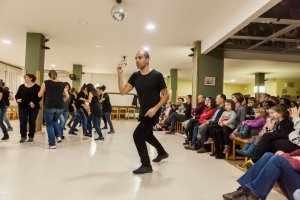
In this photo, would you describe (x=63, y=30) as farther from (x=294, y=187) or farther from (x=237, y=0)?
(x=294, y=187)

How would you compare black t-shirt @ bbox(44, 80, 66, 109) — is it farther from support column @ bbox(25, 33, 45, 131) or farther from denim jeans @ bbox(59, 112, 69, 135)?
support column @ bbox(25, 33, 45, 131)

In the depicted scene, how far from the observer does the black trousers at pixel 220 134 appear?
11.3ft

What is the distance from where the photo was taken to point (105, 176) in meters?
2.38

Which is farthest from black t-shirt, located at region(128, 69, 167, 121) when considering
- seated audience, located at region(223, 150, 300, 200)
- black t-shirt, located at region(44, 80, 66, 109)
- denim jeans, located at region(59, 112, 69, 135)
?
denim jeans, located at region(59, 112, 69, 135)

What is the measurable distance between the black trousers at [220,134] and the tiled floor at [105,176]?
33 centimetres

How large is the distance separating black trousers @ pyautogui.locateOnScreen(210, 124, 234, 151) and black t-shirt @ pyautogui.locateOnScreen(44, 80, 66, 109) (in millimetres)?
2829

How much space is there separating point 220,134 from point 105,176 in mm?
2075

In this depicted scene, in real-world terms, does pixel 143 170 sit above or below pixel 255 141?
below

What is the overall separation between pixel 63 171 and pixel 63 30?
461 cm

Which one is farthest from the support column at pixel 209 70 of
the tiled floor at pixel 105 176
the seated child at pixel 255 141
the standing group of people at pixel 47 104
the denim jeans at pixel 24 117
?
the denim jeans at pixel 24 117

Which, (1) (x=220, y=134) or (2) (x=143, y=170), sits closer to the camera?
(2) (x=143, y=170)

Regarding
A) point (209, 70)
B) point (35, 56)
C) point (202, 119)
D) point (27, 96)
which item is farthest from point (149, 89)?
point (35, 56)

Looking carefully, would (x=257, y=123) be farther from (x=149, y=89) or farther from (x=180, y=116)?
(x=180, y=116)

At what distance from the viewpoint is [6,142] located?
412 centimetres
